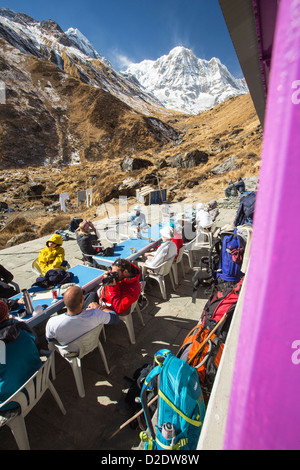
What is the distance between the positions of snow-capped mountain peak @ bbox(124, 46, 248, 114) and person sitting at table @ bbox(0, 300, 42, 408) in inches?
5007

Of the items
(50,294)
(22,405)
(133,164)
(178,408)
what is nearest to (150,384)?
(178,408)

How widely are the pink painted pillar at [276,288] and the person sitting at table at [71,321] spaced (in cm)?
168

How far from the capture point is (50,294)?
8.67 feet

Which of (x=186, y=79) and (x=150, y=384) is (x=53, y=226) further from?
(x=186, y=79)

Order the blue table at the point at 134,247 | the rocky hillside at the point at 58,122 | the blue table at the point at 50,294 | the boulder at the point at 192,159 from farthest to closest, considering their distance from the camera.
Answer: the rocky hillside at the point at 58,122, the boulder at the point at 192,159, the blue table at the point at 134,247, the blue table at the point at 50,294

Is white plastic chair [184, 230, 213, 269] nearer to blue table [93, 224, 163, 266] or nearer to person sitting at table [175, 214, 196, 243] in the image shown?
person sitting at table [175, 214, 196, 243]

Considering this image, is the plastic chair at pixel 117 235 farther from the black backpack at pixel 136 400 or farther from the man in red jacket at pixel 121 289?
the black backpack at pixel 136 400

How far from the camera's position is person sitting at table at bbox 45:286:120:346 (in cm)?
197

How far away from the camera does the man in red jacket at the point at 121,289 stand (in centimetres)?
262

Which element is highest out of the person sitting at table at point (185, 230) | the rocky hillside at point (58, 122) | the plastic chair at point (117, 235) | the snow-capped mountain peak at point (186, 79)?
the snow-capped mountain peak at point (186, 79)

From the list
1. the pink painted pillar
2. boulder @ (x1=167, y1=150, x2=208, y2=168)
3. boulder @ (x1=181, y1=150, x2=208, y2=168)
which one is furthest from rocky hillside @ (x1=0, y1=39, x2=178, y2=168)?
the pink painted pillar

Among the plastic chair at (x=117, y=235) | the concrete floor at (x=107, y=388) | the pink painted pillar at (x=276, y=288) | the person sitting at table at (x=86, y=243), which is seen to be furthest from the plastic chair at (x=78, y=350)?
the plastic chair at (x=117, y=235)

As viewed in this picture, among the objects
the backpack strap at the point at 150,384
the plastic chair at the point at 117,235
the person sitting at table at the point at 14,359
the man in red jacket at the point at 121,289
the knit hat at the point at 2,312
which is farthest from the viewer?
the plastic chair at the point at 117,235

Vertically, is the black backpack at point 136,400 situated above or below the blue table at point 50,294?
below
